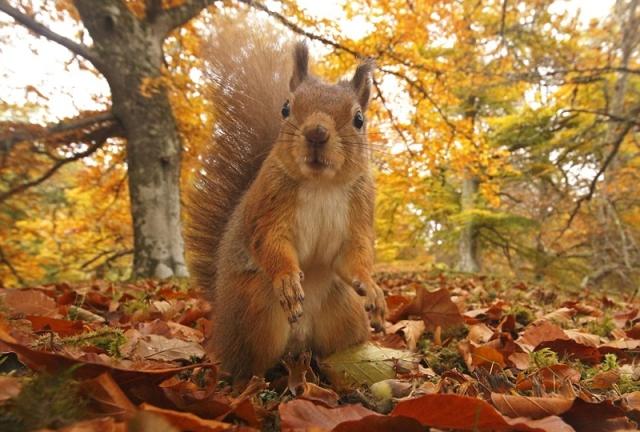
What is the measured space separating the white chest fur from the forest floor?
305mm

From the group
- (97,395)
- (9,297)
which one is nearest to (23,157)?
(9,297)

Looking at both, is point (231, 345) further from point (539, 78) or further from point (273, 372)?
point (539, 78)

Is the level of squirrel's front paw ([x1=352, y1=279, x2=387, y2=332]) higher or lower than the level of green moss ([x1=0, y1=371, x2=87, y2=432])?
higher

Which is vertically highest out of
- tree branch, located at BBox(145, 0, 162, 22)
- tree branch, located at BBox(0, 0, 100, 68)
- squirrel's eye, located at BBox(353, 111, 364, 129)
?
tree branch, located at BBox(145, 0, 162, 22)

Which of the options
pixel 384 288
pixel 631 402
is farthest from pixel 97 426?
pixel 384 288

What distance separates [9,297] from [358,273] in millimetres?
1390

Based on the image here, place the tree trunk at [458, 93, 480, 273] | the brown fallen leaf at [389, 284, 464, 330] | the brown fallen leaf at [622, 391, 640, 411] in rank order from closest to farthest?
the brown fallen leaf at [622, 391, 640, 411]
the brown fallen leaf at [389, 284, 464, 330]
the tree trunk at [458, 93, 480, 273]

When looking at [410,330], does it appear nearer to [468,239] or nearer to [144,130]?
[144,130]

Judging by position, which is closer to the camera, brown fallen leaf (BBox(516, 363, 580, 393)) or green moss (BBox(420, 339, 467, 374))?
brown fallen leaf (BBox(516, 363, 580, 393))

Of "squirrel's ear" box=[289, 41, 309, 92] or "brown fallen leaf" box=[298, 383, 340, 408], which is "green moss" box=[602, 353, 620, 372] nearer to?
"brown fallen leaf" box=[298, 383, 340, 408]

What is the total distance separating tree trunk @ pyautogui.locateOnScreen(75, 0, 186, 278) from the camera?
4.36 m

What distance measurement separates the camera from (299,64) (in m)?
1.73

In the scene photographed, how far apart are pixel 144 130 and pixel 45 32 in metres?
1.10

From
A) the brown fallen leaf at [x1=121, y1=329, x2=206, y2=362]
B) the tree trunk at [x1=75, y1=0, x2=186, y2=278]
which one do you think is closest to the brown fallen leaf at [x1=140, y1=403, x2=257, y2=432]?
the brown fallen leaf at [x1=121, y1=329, x2=206, y2=362]
